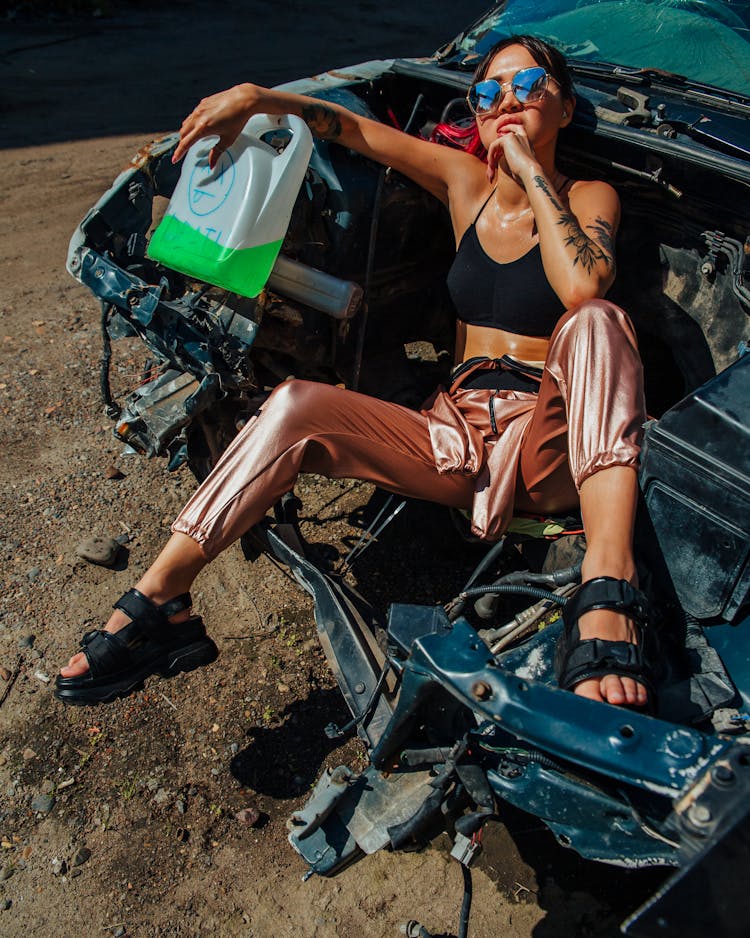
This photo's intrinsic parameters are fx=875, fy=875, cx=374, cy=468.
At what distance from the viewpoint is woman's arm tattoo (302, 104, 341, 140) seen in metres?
2.88

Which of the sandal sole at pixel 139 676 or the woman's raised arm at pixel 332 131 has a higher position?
the woman's raised arm at pixel 332 131

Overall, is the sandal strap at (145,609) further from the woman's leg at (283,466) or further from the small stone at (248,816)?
the small stone at (248,816)

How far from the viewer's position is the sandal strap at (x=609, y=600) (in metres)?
2.02

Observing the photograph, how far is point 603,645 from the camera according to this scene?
77.5 inches

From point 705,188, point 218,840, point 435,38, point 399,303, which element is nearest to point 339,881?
point 218,840

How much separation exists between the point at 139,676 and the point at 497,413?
1309 millimetres

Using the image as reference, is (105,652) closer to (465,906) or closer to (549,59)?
(465,906)

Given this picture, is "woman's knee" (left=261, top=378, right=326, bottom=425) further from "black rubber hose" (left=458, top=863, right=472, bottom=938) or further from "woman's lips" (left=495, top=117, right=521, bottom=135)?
"black rubber hose" (left=458, top=863, right=472, bottom=938)

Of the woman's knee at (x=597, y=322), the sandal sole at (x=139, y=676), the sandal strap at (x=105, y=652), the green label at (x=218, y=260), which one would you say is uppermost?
the woman's knee at (x=597, y=322)

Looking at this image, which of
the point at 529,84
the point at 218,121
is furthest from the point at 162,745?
the point at 529,84

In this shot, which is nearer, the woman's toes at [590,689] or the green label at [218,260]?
the woman's toes at [590,689]

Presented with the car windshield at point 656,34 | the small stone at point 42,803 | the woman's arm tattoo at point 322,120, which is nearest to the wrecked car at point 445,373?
the car windshield at point 656,34

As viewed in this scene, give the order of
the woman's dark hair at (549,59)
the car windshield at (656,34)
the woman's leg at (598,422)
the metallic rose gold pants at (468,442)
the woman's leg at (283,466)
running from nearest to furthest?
the woman's leg at (598,422) → the metallic rose gold pants at (468,442) → the woman's leg at (283,466) → the woman's dark hair at (549,59) → the car windshield at (656,34)

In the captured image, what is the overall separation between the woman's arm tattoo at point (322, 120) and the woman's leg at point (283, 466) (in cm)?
94
